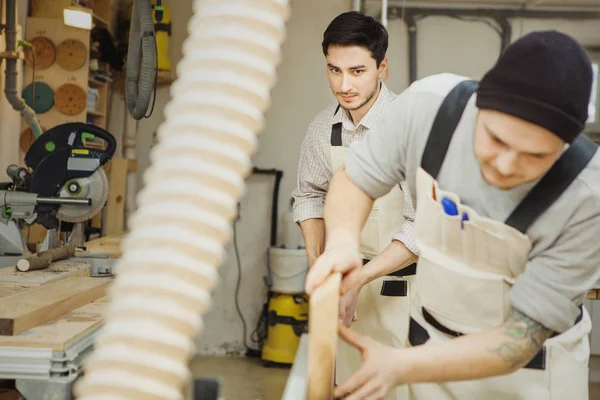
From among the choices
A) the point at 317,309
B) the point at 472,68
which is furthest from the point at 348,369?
the point at 472,68

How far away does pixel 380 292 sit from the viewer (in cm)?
276

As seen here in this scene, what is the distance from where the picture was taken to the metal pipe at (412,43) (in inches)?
207

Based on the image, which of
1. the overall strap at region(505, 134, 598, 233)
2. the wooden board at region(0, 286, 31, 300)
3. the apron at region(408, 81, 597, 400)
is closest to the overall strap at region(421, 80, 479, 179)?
the apron at region(408, 81, 597, 400)

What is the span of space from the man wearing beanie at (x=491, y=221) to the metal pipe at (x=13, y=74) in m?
2.80

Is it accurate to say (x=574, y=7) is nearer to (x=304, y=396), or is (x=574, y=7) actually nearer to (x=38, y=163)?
(x=38, y=163)

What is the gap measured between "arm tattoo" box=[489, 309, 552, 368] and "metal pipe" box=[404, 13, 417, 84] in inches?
160

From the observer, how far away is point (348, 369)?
282 cm

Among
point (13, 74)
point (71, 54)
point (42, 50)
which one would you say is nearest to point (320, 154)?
point (13, 74)

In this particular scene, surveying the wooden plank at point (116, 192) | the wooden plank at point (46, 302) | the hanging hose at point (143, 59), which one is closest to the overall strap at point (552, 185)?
the wooden plank at point (46, 302)

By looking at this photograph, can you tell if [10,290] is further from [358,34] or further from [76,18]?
[76,18]

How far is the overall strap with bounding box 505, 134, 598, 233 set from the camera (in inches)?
57.2

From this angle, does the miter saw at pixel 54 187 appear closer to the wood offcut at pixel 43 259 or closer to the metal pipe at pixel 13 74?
the wood offcut at pixel 43 259

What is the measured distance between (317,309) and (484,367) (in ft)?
1.39

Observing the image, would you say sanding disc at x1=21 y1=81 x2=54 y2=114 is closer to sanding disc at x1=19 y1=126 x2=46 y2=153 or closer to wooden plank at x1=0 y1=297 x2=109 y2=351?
sanding disc at x1=19 y1=126 x2=46 y2=153
